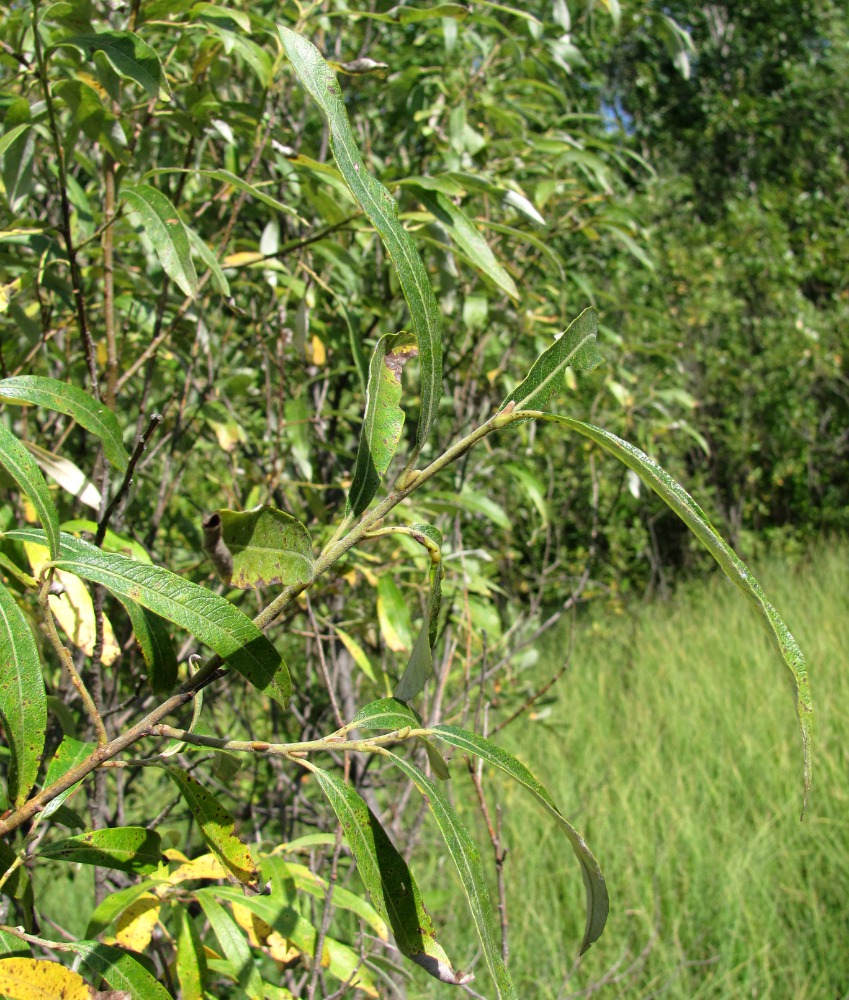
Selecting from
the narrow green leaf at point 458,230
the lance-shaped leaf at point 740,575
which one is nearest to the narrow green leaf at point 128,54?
the narrow green leaf at point 458,230

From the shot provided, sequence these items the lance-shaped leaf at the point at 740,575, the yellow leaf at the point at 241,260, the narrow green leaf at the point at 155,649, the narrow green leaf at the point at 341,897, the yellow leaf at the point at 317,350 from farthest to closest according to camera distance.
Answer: the yellow leaf at the point at 317,350, the yellow leaf at the point at 241,260, the narrow green leaf at the point at 341,897, the narrow green leaf at the point at 155,649, the lance-shaped leaf at the point at 740,575

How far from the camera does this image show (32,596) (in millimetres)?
992

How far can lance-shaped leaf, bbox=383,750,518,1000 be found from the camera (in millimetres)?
561

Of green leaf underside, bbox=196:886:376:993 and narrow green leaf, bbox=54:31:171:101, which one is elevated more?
narrow green leaf, bbox=54:31:171:101

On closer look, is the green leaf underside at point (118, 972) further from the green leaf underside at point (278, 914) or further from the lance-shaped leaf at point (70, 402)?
the lance-shaped leaf at point (70, 402)

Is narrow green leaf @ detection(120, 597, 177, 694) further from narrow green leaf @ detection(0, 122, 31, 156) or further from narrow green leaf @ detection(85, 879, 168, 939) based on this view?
narrow green leaf @ detection(0, 122, 31, 156)

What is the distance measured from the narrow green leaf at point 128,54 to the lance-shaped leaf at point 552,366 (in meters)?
0.62

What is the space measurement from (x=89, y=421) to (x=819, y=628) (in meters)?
4.95

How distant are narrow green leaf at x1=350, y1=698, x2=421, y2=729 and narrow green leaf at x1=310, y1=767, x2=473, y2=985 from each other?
0.14 feet

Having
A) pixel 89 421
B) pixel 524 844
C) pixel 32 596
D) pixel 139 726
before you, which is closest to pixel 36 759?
pixel 139 726

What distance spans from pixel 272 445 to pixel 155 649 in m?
1.24

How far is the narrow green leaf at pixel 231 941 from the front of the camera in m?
0.94

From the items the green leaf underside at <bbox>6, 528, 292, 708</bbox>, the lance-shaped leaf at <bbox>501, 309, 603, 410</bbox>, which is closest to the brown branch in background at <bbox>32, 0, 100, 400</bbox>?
the green leaf underside at <bbox>6, 528, 292, 708</bbox>

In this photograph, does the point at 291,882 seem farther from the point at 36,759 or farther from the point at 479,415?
the point at 479,415
